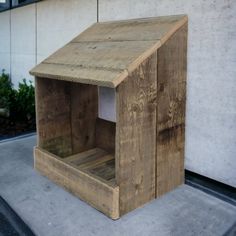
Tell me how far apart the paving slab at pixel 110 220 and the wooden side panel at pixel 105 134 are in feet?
2.18

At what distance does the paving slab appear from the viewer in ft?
6.17

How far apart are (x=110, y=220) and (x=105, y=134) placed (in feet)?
3.59

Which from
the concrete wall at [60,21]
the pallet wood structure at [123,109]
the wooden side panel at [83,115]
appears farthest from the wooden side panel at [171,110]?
the concrete wall at [60,21]

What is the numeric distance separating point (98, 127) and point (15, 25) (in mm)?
3082

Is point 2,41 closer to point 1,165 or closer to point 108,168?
point 1,165

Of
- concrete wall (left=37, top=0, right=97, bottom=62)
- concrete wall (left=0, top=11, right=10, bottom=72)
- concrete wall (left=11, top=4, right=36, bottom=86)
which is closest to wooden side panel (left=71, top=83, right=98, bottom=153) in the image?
concrete wall (left=37, top=0, right=97, bottom=62)

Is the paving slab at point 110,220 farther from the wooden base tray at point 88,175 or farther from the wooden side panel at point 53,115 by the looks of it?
the wooden side panel at point 53,115

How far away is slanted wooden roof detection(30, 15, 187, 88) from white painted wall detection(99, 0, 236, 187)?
0.17 meters

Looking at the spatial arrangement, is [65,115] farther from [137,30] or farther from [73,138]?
[137,30]

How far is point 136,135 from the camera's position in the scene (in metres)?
1.99

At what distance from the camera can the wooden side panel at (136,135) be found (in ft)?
6.22

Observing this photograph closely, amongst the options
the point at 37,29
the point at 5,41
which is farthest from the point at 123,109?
the point at 5,41

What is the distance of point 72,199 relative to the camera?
2250 mm

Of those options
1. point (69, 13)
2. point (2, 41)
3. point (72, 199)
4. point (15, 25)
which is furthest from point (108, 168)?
point (2, 41)
